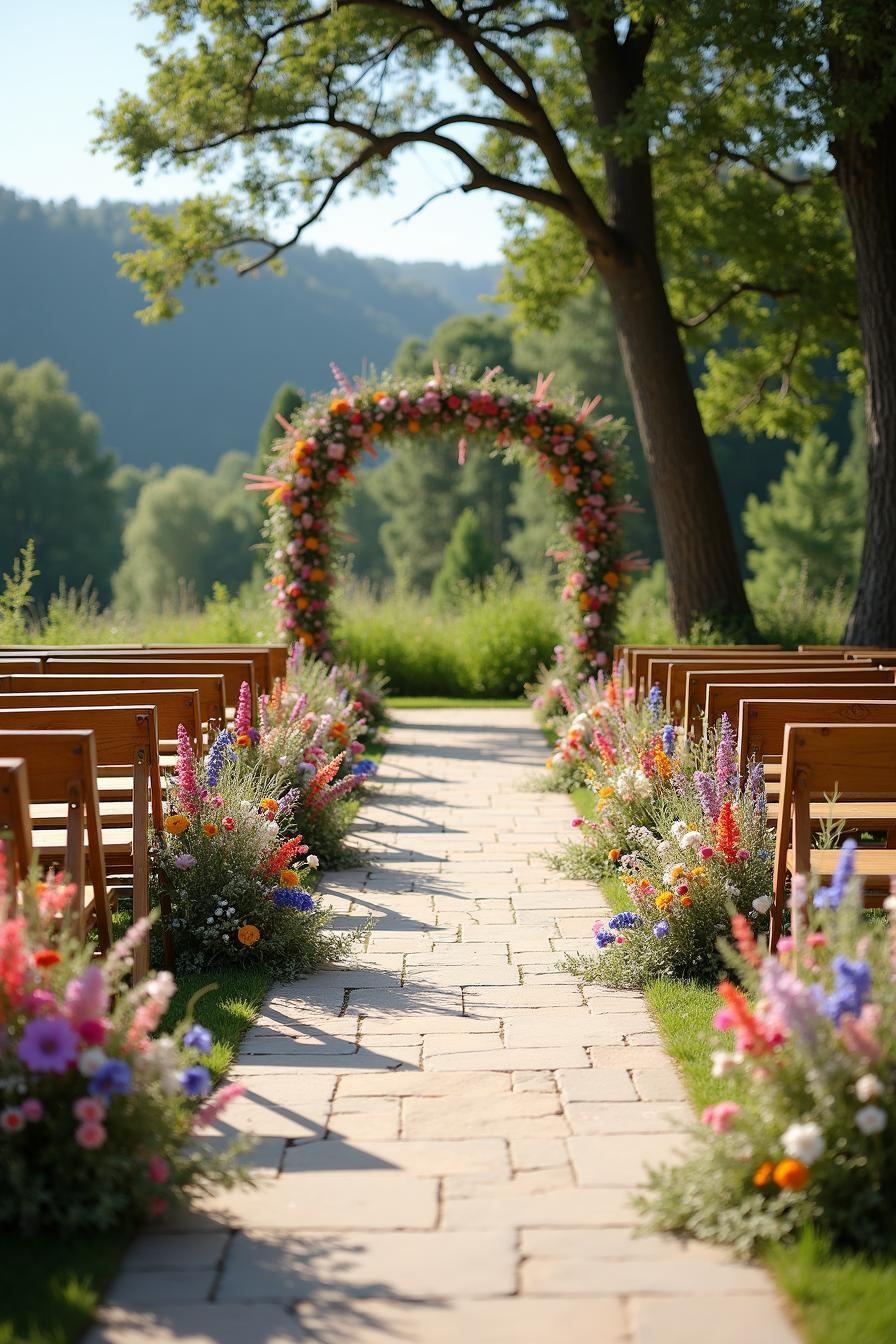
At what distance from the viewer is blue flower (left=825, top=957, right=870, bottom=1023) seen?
9.55 ft

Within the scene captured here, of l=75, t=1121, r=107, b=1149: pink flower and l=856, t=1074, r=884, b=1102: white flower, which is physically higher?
l=856, t=1074, r=884, b=1102: white flower

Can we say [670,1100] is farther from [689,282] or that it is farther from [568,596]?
[689,282]

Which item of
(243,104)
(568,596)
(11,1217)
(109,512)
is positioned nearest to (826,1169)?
(11,1217)

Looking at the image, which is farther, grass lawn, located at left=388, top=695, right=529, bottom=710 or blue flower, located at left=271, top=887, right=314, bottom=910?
grass lawn, located at left=388, top=695, right=529, bottom=710

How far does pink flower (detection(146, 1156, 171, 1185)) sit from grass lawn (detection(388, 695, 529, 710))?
40.1 feet

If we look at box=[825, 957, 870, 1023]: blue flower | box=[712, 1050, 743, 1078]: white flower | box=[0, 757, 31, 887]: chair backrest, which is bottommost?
box=[712, 1050, 743, 1078]: white flower

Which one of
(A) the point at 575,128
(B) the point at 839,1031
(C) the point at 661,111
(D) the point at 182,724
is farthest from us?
(A) the point at 575,128

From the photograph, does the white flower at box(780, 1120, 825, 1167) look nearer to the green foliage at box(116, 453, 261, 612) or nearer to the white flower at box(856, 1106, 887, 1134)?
the white flower at box(856, 1106, 887, 1134)

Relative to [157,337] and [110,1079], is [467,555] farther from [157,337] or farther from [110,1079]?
[157,337]

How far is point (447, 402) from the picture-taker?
1277 cm

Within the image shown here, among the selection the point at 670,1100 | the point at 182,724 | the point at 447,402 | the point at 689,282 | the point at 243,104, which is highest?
the point at 243,104

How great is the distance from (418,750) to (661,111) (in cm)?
609

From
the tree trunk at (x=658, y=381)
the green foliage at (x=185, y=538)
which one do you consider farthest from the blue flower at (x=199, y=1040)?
the green foliage at (x=185, y=538)

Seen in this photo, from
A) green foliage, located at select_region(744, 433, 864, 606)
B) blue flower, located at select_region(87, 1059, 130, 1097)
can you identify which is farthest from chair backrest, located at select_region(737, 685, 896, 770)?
green foliage, located at select_region(744, 433, 864, 606)
